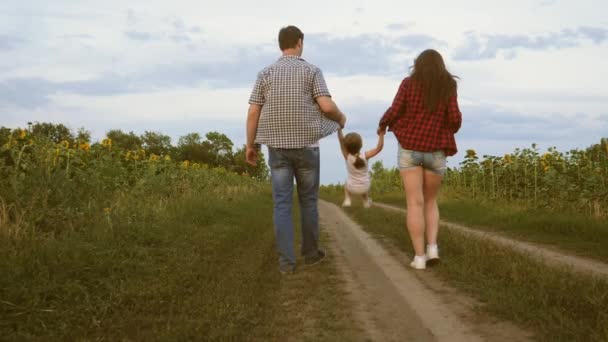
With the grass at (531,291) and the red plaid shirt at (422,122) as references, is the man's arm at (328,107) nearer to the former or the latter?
the red plaid shirt at (422,122)

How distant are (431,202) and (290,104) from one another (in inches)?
71.9

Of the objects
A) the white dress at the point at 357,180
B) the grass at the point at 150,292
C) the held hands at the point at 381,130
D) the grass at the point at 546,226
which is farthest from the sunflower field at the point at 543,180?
the grass at the point at 150,292

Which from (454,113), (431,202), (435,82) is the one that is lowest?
(431,202)

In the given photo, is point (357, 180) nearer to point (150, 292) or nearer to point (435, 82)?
point (435, 82)

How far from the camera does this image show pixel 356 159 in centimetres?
908

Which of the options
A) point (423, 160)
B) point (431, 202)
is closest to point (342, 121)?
point (423, 160)

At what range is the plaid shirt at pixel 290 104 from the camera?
5.38 meters

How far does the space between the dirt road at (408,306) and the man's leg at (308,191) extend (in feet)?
1.34

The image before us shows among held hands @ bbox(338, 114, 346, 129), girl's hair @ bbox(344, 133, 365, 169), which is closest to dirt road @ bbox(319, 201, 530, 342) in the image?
girl's hair @ bbox(344, 133, 365, 169)

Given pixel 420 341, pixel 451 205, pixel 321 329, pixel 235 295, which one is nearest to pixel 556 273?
pixel 420 341

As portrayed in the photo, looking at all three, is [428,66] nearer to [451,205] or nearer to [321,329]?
[321,329]

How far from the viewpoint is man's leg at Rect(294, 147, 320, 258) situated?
5.50 m

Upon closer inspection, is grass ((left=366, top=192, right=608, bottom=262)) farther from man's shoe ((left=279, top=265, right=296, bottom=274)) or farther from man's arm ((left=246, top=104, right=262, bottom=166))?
→ man's arm ((left=246, top=104, right=262, bottom=166))

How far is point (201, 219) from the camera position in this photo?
9.09 meters
